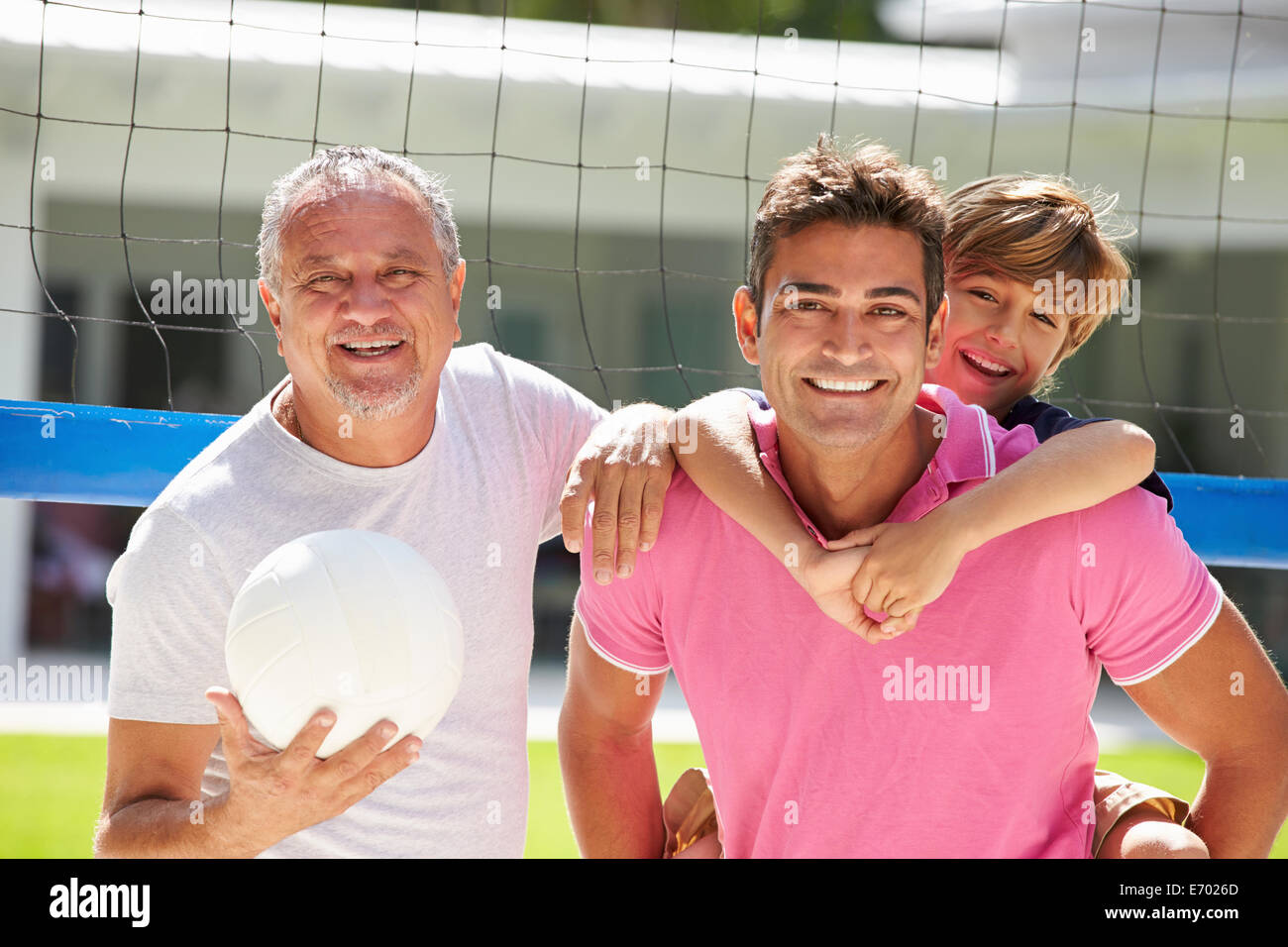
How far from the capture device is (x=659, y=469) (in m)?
1.97

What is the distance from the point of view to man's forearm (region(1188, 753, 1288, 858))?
185 cm

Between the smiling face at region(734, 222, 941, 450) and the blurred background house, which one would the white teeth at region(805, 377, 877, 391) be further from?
the blurred background house

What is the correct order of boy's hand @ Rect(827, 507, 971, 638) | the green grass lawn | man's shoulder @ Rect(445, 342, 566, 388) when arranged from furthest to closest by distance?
the green grass lawn, man's shoulder @ Rect(445, 342, 566, 388), boy's hand @ Rect(827, 507, 971, 638)

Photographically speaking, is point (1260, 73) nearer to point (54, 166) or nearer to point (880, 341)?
point (880, 341)

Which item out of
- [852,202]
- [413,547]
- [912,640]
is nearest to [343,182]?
[413,547]

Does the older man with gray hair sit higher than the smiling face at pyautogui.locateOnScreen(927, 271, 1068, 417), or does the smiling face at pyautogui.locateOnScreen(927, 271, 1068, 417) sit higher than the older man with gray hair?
the smiling face at pyautogui.locateOnScreen(927, 271, 1068, 417)

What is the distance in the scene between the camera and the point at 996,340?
236 cm

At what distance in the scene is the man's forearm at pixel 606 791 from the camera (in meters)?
2.12

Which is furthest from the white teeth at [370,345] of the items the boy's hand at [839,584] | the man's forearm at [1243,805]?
the man's forearm at [1243,805]

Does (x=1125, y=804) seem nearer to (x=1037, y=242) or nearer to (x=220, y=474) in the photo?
(x=1037, y=242)

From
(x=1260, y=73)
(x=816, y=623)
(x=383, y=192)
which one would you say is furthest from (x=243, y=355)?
(x=816, y=623)

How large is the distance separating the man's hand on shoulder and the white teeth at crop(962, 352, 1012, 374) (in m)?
0.65

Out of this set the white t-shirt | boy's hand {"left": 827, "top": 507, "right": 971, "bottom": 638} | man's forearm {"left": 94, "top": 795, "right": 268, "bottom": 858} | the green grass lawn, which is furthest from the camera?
the green grass lawn

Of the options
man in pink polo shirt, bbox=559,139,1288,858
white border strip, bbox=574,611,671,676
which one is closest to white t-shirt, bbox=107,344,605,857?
white border strip, bbox=574,611,671,676
